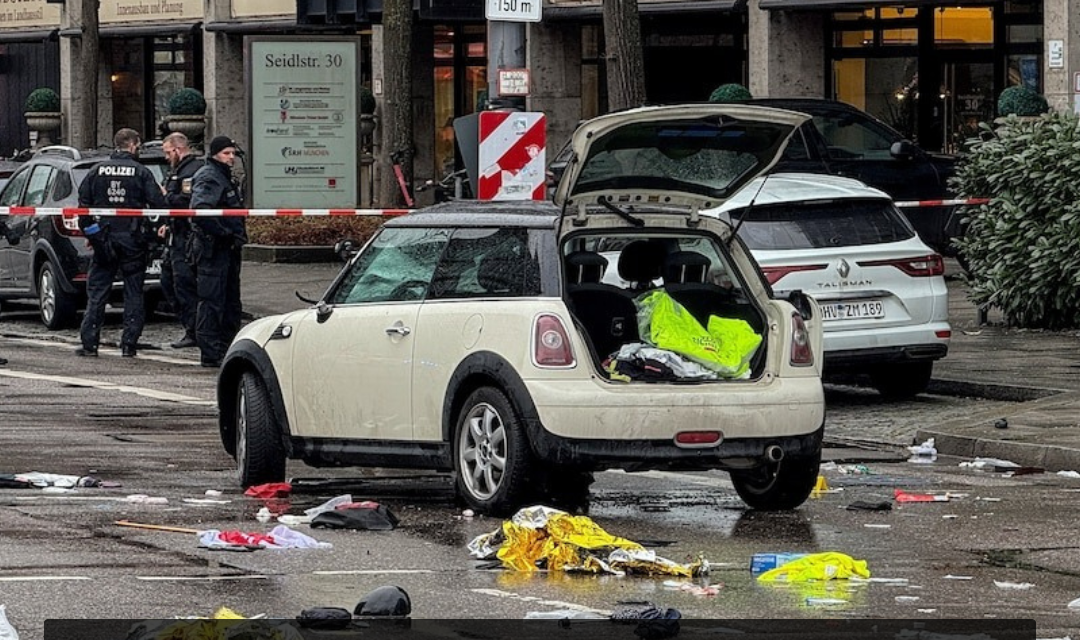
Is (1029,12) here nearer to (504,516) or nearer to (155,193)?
(155,193)

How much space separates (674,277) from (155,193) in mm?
10283

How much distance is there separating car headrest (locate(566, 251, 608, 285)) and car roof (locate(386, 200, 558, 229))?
0.30 metres

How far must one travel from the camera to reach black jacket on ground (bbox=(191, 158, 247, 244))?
19531 mm

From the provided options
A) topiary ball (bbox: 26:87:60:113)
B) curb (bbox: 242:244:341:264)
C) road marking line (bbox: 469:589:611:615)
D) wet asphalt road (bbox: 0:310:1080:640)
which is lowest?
curb (bbox: 242:244:341:264)

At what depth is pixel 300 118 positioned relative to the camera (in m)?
29.5

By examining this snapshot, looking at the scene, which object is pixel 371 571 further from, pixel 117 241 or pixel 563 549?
pixel 117 241

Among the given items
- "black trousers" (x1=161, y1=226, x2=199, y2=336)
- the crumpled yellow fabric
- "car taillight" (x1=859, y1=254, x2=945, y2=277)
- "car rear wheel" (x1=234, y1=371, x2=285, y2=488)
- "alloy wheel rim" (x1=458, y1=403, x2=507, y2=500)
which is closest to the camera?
the crumpled yellow fabric

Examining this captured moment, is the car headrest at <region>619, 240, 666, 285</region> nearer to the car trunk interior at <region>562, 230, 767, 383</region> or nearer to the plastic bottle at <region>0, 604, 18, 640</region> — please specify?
the car trunk interior at <region>562, 230, 767, 383</region>

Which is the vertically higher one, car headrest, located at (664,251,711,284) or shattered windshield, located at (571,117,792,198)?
shattered windshield, located at (571,117,792,198)

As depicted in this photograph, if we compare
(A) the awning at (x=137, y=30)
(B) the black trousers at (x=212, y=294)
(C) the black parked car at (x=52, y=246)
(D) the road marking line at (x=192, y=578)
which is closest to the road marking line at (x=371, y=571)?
(D) the road marking line at (x=192, y=578)

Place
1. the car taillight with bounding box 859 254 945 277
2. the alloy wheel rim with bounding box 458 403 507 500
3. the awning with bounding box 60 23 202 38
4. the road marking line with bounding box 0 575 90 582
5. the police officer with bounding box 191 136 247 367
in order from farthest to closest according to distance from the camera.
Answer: the awning with bounding box 60 23 202 38
the police officer with bounding box 191 136 247 367
the car taillight with bounding box 859 254 945 277
the alloy wheel rim with bounding box 458 403 507 500
the road marking line with bounding box 0 575 90 582

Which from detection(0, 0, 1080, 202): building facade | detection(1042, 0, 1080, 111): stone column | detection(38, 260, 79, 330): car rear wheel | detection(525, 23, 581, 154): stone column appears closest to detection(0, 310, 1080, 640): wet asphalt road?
detection(38, 260, 79, 330): car rear wheel

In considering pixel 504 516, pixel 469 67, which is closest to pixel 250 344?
pixel 504 516

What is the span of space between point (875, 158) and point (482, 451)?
606 inches
